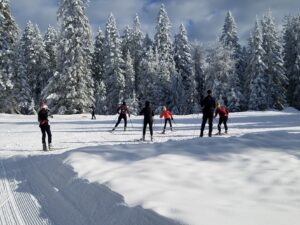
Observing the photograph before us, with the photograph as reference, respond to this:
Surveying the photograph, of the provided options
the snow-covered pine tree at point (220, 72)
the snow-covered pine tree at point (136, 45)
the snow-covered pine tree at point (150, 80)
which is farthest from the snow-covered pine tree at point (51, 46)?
the snow-covered pine tree at point (220, 72)

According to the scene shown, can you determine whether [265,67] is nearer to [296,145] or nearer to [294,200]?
[296,145]

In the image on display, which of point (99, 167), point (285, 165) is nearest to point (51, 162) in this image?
point (99, 167)

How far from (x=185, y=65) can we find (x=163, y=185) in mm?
58910

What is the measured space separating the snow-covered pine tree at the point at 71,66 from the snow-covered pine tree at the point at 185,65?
782 inches

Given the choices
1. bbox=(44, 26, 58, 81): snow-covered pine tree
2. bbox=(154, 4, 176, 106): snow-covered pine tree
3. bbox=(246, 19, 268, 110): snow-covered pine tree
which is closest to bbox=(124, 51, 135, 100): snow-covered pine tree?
bbox=(154, 4, 176, 106): snow-covered pine tree

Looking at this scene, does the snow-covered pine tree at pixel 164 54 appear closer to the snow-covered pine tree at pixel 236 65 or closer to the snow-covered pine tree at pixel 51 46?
the snow-covered pine tree at pixel 236 65

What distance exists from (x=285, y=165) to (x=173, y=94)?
1973 inches

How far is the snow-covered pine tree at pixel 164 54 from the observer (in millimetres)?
58341

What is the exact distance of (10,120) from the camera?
33.4 m

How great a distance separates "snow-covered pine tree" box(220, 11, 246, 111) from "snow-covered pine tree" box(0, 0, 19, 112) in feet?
88.6

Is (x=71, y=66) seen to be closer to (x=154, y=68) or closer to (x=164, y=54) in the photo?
(x=154, y=68)

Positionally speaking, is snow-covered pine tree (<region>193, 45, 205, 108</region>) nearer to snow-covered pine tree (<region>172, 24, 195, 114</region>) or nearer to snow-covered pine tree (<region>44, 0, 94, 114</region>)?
snow-covered pine tree (<region>172, 24, 195, 114</region>)

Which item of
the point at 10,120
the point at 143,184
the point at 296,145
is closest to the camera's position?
the point at 143,184

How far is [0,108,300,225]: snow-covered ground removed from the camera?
5262mm
